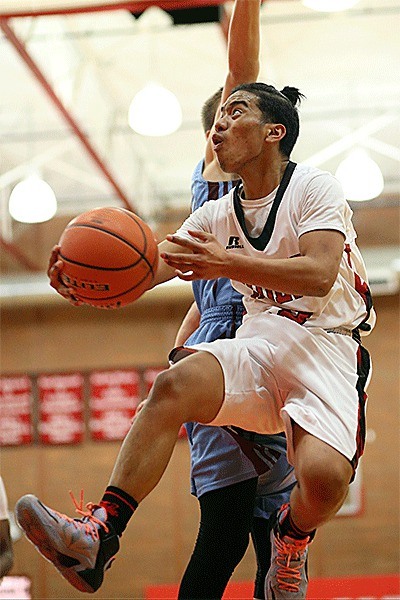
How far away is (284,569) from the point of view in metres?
3.44

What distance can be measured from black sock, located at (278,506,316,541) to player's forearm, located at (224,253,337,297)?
796 millimetres

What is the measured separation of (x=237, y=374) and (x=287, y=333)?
240 millimetres

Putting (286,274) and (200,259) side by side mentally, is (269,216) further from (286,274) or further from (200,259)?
(200,259)

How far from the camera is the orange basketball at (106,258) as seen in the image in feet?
10.9

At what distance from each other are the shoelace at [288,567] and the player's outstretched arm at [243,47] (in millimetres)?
1567

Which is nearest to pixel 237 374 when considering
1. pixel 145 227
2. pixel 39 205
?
pixel 145 227

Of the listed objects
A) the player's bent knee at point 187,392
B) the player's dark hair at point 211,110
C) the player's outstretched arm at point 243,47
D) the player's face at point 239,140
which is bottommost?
the player's bent knee at point 187,392

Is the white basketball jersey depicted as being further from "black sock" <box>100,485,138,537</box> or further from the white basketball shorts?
"black sock" <box>100,485,138,537</box>

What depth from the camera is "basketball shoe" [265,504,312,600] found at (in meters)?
3.40

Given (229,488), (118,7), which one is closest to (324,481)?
(229,488)

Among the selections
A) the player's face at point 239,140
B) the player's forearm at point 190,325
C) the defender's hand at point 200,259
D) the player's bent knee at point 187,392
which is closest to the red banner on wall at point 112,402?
the player's forearm at point 190,325

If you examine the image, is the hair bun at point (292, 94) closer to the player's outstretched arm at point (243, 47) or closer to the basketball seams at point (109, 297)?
the player's outstretched arm at point (243, 47)

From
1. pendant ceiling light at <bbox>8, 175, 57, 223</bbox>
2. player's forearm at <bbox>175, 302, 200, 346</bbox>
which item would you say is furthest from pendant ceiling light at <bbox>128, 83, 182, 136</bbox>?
player's forearm at <bbox>175, 302, 200, 346</bbox>

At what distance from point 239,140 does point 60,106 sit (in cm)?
674
